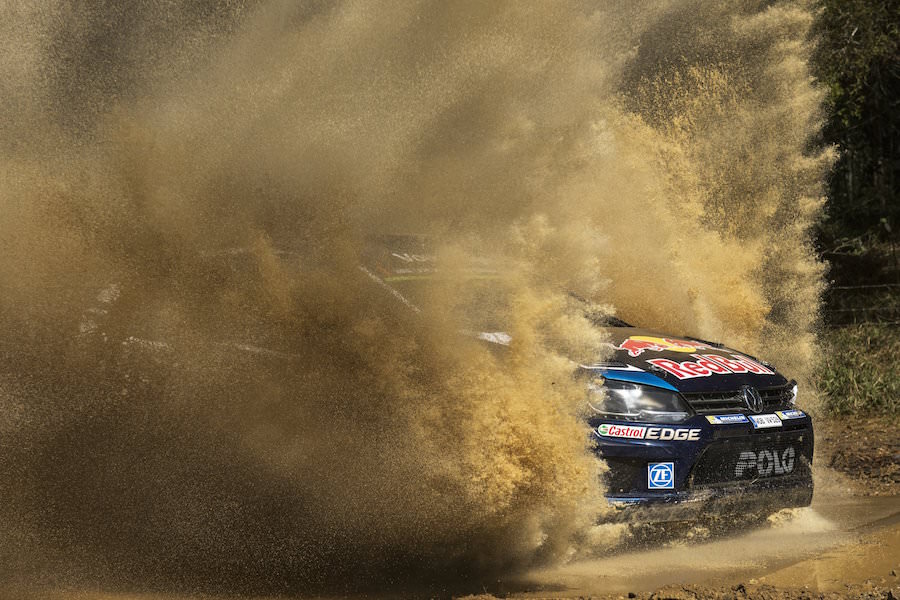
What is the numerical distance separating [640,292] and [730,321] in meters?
1.12

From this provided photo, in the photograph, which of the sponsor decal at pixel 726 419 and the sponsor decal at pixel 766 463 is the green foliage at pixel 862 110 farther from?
the sponsor decal at pixel 726 419

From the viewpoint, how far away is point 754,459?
18.3 feet

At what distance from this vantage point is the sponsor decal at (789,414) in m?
5.82

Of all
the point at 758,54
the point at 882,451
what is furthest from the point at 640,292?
the point at 758,54

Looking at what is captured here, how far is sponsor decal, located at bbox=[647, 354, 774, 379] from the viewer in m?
5.62

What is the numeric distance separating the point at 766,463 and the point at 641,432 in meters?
0.85

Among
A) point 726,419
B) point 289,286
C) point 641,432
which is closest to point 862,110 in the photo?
point 726,419

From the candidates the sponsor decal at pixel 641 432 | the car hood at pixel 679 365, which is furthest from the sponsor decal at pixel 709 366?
the sponsor decal at pixel 641 432

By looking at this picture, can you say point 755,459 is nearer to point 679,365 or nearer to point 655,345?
point 679,365

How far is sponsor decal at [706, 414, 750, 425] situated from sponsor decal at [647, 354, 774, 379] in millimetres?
255

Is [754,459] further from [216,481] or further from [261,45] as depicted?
[261,45]

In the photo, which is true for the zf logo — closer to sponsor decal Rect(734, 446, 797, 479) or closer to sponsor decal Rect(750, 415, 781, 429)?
sponsor decal Rect(734, 446, 797, 479)

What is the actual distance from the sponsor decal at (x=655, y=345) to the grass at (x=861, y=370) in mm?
4509

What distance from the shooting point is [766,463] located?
5.62 m
